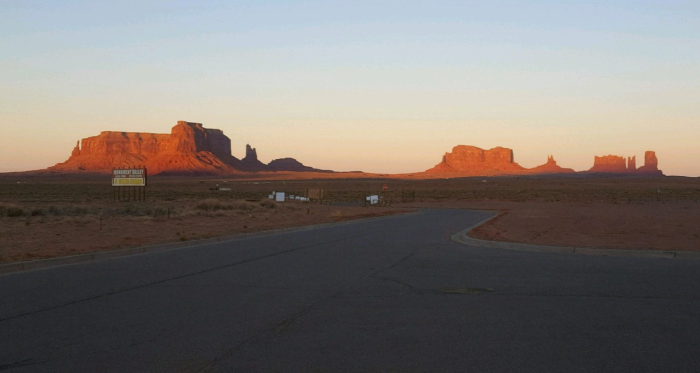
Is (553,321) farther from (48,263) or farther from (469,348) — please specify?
(48,263)

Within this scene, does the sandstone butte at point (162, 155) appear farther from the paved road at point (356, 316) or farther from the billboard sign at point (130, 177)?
the paved road at point (356, 316)

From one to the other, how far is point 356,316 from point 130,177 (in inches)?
1826

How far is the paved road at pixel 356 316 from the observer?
598 centimetres

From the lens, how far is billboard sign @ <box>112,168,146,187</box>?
165ft

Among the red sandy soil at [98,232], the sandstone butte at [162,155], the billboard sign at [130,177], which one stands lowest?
the red sandy soil at [98,232]

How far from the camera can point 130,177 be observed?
51062 millimetres

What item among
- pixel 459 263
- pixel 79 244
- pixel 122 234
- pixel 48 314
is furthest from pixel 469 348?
pixel 122 234

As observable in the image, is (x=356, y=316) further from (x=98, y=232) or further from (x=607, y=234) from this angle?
(x=98, y=232)

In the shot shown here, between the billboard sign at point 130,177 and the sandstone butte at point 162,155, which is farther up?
the sandstone butte at point 162,155

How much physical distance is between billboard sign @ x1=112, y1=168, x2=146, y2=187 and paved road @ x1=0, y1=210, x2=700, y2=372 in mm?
38050

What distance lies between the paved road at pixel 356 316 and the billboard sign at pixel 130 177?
3805cm

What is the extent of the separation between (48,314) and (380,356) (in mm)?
4523

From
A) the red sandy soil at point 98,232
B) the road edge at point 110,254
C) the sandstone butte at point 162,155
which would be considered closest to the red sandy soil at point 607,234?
the road edge at point 110,254

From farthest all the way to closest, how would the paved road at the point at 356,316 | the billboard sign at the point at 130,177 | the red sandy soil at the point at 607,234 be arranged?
the billboard sign at the point at 130,177 → the red sandy soil at the point at 607,234 → the paved road at the point at 356,316
